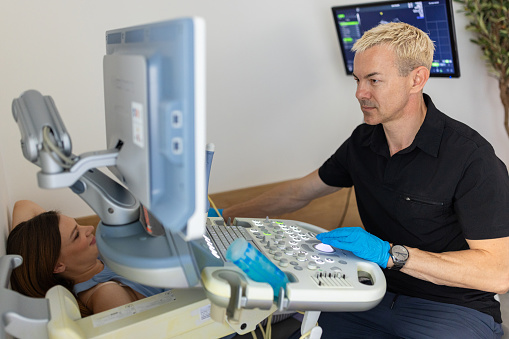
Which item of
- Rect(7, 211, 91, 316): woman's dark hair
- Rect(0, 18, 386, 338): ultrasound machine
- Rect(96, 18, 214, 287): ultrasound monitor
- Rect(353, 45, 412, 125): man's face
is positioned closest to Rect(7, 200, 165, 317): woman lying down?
Rect(7, 211, 91, 316): woman's dark hair

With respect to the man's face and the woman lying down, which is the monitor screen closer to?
the man's face

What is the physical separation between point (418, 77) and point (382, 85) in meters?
0.12

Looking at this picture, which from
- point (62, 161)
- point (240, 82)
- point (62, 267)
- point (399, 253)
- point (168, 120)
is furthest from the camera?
point (240, 82)

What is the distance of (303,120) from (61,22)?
1.47 m

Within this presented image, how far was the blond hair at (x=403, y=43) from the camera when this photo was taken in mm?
1481

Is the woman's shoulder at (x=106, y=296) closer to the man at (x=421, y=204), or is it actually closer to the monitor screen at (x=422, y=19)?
the man at (x=421, y=204)

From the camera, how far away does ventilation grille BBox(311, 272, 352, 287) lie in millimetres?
976

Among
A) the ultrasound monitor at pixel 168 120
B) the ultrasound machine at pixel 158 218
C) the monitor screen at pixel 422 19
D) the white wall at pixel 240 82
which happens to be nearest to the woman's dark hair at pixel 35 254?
the ultrasound machine at pixel 158 218

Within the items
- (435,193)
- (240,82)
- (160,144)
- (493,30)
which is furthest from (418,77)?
(493,30)

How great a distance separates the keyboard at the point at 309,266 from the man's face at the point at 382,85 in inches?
17.9

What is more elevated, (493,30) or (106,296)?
(493,30)

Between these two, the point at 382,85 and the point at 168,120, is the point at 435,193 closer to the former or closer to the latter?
the point at 382,85

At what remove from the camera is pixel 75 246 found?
4.59 feet

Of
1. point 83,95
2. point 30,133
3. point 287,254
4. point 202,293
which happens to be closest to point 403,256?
point 287,254
